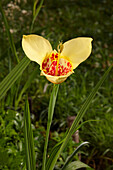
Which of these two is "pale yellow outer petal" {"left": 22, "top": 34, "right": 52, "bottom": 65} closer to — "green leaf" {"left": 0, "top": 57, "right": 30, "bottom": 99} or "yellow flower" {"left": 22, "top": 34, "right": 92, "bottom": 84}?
"yellow flower" {"left": 22, "top": 34, "right": 92, "bottom": 84}

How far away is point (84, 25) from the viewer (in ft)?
11.9

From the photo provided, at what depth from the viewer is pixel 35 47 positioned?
829mm

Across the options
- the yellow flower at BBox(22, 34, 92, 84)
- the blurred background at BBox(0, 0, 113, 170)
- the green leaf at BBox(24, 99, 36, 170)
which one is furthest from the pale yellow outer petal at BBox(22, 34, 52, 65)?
the blurred background at BBox(0, 0, 113, 170)

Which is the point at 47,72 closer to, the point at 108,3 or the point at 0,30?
the point at 0,30

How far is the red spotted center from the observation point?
0.87 metres

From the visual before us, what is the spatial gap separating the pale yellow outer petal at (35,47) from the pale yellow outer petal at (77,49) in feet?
0.20

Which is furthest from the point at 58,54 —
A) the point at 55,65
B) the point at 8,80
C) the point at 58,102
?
the point at 58,102

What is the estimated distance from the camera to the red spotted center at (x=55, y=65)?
87 centimetres

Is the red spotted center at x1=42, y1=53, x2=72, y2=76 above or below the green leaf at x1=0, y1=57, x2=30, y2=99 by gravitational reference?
above

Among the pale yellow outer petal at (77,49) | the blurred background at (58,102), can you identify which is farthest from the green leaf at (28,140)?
the pale yellow outer petal at (77,49)

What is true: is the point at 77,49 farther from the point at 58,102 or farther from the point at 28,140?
the point at 58,102

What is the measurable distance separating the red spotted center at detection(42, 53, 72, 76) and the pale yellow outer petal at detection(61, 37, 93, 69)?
0.06 ft

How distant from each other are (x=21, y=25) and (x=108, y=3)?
90.7 inches

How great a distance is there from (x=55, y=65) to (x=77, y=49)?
0.29ft
